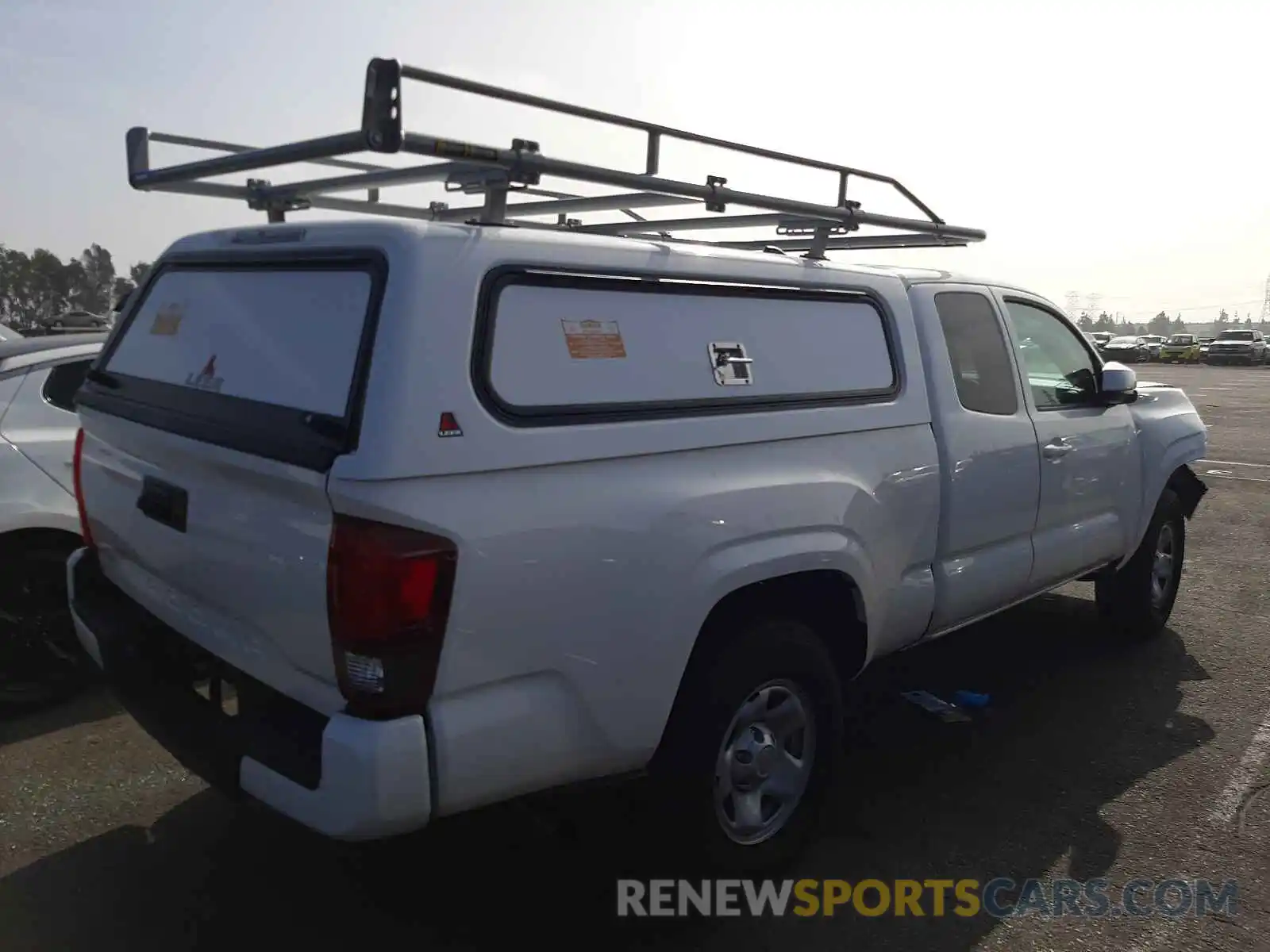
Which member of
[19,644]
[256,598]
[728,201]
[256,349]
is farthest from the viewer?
[19,644]

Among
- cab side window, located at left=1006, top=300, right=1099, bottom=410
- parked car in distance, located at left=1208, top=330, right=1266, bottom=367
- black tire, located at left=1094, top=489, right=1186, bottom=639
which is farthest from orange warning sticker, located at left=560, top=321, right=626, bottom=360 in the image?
parked car in distance, located at left=1208, top=330, right=1266, bottom=367

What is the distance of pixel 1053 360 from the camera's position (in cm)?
473

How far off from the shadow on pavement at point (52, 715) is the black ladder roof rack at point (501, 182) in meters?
2.14

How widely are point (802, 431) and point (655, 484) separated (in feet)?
2.28

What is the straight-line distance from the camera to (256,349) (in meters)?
2.68

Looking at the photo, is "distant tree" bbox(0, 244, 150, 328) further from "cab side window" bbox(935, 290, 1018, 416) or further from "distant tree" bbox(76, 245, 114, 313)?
"cab side window" bbox(935, 290, 1018, 416)

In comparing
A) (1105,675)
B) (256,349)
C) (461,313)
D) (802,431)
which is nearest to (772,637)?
(802,431)

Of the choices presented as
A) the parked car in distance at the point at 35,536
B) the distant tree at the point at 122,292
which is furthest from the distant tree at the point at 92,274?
the parked car in distance at the point at 35,536

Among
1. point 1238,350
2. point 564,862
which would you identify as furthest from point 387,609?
point 1238,350

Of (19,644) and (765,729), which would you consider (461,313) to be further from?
(19,644)

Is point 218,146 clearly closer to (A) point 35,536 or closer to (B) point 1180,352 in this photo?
(A) point 35,536

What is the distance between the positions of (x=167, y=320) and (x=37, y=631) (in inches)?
70.9

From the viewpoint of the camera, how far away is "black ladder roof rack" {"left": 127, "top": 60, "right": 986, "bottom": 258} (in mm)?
2449

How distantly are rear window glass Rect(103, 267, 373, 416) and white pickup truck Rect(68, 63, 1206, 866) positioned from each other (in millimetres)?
12
